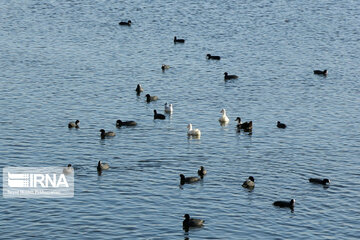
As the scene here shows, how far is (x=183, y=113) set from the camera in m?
71.1

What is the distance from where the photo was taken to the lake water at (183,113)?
49.2 metres

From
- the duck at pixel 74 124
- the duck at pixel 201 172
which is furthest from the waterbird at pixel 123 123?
the duck at pixel 201 172

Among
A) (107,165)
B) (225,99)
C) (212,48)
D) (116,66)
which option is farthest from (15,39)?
(107,165)

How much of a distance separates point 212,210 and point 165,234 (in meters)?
4.69

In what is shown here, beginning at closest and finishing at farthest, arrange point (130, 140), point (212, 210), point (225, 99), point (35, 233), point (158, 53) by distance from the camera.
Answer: point (35, 233), point (212, 210), point (130, 140), point (225, 99), point (158, 53)

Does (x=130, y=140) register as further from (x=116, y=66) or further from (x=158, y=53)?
(x=158, y=53)

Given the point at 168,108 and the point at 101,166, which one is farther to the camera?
the point at 168,108

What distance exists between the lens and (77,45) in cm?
9350

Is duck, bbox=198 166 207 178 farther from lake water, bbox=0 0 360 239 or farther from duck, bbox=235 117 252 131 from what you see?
duck, bbox=235 117 252 131

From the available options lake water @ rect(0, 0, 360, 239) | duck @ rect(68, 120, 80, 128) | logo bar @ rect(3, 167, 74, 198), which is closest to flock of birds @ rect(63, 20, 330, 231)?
duck @ rect(68, 120, 80, 128)

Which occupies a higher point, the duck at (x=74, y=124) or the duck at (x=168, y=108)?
the duck at (x=168, y=108)

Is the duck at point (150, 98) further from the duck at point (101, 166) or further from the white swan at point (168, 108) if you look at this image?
the duck at point (101, 166)

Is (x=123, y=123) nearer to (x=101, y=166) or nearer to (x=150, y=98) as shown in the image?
(x=150, y=98)

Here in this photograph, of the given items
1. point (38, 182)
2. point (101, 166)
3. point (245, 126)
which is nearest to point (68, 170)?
point (38, 182)
